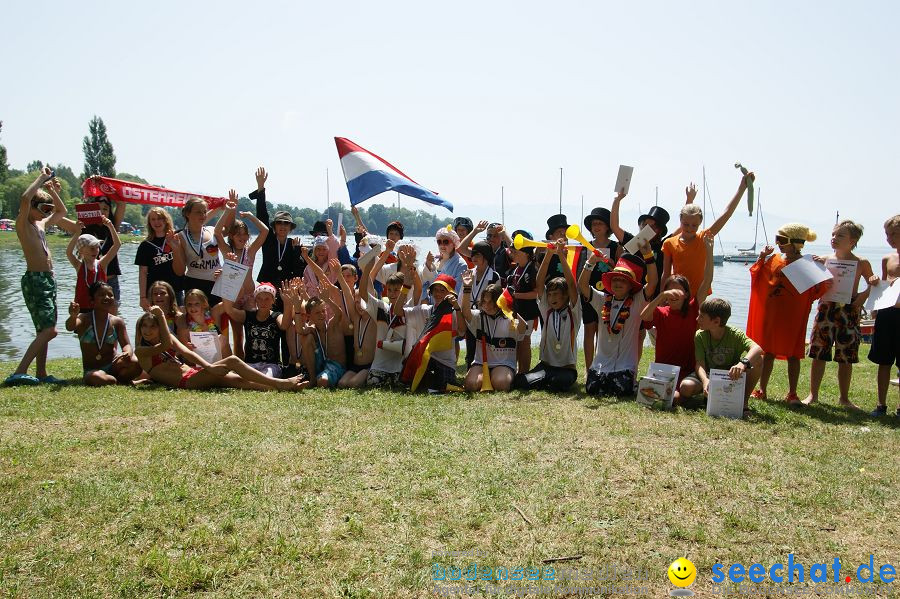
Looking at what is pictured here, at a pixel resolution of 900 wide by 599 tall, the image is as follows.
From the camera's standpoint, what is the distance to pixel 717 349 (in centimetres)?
688

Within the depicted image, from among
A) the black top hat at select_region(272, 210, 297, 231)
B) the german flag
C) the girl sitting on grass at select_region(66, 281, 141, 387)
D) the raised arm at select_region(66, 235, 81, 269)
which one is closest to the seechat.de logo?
the german flag

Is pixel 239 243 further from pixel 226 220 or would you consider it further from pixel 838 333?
pixel 838 333

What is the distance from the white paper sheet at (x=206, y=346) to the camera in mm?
7730

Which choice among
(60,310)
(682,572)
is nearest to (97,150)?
(60,310)

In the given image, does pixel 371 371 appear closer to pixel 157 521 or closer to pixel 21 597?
pixel 157 521

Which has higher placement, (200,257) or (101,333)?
(200,257)

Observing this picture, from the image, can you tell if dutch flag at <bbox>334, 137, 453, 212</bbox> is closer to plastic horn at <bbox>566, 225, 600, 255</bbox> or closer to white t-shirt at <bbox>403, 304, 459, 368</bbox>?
white t-shirt at <bbox>403, 304, 459, 368</bbox>

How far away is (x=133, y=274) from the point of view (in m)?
34.0

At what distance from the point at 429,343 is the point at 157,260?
11.4 feet

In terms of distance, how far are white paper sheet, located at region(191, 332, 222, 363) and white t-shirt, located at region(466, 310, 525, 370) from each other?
2.91 m

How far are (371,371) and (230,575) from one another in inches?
179

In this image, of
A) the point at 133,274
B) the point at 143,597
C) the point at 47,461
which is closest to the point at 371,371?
the point at 47,461

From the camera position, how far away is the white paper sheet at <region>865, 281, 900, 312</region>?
22.4ft

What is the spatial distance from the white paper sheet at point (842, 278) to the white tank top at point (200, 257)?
7019 mm
